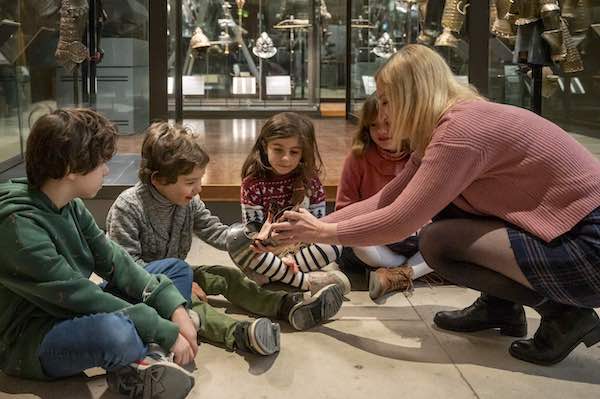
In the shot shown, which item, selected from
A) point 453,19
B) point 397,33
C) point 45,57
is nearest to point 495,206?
point 453,19

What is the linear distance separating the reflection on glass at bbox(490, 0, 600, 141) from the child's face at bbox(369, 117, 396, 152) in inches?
56.8

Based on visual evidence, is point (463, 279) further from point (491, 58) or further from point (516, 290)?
point (491, 58)

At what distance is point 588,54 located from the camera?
5.52 metres

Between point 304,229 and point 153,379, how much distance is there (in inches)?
23.6

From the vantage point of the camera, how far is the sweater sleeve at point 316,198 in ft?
9.88


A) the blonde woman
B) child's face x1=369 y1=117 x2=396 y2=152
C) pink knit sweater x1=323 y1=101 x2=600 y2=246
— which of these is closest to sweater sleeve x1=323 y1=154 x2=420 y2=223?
the blonde woman

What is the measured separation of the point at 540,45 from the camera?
→ 4172 mm

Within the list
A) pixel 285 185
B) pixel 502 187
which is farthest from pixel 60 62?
pixel 502 187

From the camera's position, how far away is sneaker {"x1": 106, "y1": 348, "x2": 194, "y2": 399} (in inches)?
75.4

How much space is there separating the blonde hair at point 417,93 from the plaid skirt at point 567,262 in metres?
0.40

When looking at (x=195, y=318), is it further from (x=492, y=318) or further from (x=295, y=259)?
(x=492, y=318)

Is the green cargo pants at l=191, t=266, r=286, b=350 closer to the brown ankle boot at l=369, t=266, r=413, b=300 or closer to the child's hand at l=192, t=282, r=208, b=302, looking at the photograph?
the child's hand at l=192, t=282, r=208, b=302

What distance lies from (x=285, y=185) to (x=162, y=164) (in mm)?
588

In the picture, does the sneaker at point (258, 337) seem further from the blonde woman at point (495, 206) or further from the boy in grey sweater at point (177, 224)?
the blonde woman at point (495, 206)
